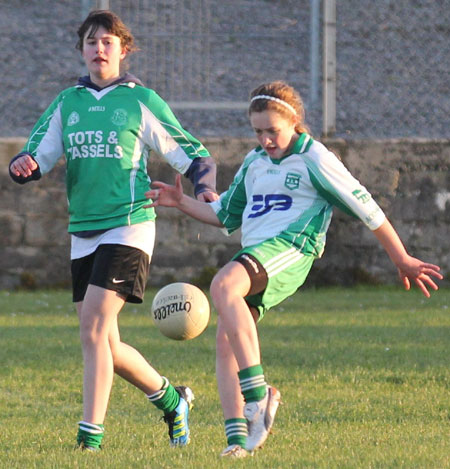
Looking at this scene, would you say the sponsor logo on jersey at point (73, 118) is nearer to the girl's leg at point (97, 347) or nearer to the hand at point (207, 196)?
the hand at point (207, 196)

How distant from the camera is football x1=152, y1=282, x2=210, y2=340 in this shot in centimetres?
564

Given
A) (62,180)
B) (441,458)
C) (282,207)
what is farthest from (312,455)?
(62,180)

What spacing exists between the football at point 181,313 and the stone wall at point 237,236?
6.98 m

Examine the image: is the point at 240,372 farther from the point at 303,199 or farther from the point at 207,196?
the point at 207,196

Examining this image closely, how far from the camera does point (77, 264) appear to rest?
5.70m

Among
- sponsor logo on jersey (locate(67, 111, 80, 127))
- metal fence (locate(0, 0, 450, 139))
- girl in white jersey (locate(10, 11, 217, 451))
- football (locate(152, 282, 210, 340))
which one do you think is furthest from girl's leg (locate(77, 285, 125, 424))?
metal fence (locate(0, 0, 450, 139))

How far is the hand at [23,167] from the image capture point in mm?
5637

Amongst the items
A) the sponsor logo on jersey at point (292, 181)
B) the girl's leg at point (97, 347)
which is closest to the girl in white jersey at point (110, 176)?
the girl's leg at point (97, 347)

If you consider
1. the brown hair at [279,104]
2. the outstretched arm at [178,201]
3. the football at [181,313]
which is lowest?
the football at [181,313]

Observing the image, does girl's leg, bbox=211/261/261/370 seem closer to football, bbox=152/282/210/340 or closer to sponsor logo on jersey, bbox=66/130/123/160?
football, bbox=152/282/210/340

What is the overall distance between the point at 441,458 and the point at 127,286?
A: 1637 millimetres

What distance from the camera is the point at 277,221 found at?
5266mm

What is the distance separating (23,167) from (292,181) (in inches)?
51.6

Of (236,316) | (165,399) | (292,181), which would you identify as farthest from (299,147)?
(165,399)
